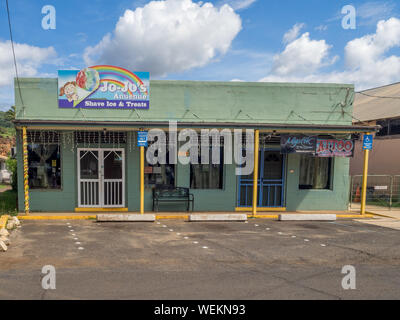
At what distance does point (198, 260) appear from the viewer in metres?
6.59

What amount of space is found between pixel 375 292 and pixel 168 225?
245 inches

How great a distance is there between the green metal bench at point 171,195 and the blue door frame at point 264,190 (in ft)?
6.79

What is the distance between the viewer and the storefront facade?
1116cm

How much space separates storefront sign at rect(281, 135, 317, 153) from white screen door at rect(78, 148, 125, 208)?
6.06 meters

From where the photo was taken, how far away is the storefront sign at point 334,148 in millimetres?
11820

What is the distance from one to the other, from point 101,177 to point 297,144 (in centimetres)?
741

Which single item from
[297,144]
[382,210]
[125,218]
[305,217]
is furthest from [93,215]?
[382,210]

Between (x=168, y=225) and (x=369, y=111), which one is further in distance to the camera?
(x=369, y=111)

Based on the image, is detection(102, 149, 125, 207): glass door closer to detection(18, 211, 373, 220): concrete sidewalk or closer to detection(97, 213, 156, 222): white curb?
detection(18, 211, 373, 220): concrete sidewalk

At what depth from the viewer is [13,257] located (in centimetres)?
650

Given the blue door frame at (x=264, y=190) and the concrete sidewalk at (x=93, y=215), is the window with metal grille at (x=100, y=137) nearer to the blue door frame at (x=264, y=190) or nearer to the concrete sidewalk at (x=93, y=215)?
the concrete sidewalk at (x=93, y=215)

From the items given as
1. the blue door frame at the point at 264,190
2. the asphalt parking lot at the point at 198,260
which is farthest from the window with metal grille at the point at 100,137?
the blue door frame at the point at 264,190
